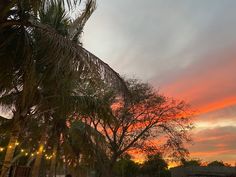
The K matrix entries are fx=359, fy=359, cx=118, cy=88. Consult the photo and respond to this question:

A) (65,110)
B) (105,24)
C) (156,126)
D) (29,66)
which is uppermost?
(156,126)

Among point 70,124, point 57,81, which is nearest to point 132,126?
point 70,124

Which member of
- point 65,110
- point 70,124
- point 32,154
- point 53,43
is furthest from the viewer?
point 32,154

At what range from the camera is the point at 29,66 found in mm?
6926

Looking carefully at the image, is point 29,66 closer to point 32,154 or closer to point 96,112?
point 96,112

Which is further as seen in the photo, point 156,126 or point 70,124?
point 156,126

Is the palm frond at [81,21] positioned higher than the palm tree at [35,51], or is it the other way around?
the palm frond at [81,21]

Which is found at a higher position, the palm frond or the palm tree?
the palm frond

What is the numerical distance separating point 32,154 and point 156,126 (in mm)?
11372

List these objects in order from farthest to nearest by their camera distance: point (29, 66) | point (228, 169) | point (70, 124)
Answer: point (228, 169), point (70, 124), point (29, 66)

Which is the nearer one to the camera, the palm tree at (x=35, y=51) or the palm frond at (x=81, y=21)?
the palm tree at (x=35, y=51)

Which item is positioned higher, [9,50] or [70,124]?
→ [70,124]

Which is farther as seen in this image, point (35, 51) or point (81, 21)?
point (81, 21)

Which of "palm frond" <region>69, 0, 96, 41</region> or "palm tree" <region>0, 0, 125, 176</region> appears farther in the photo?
"palm frond" <region>69, 0, 96, 41</region>

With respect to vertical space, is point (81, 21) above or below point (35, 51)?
above
